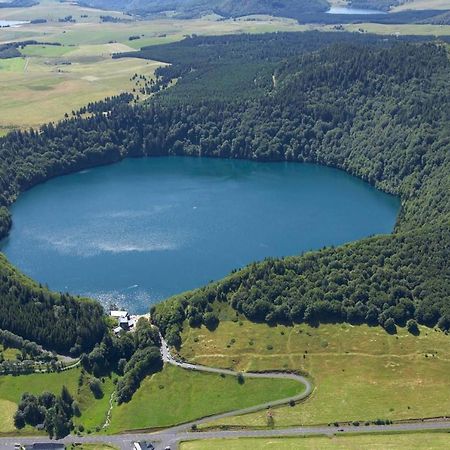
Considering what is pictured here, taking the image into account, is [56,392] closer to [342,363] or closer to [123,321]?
[123,321]

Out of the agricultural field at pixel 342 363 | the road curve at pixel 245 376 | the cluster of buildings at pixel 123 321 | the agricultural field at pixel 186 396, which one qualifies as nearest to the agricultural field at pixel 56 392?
the agricultural field at pixel 186 396

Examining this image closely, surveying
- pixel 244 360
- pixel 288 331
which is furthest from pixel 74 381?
pixel 288 331

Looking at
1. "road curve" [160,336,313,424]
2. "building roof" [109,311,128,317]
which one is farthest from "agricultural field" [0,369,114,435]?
"building roof" [109,311,128,317]

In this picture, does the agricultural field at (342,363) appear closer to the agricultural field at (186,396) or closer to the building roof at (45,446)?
the agricultural field at (186,396)

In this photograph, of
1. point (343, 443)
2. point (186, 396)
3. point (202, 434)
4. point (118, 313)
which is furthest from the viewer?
point (118, 313)

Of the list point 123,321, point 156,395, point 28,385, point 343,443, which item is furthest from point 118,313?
point 343,443
